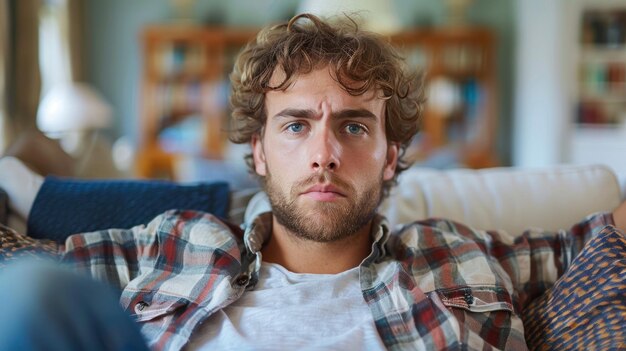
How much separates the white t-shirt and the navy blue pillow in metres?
0.34

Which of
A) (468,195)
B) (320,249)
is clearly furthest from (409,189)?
(320,249)

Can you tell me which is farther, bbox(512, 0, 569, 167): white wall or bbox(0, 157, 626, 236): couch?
bbox(512, 0, 569, 167): white wall

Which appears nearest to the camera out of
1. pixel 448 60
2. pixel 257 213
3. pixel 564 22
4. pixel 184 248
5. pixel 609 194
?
pixel 184 248

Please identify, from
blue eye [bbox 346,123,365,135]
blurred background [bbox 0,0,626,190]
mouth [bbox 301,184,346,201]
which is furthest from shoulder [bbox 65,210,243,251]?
blurred background [bbox 0,0,626,190]

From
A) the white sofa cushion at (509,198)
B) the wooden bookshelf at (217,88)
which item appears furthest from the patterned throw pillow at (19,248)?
the wooden bookshelf at (217,88)

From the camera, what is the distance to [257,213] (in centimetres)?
179

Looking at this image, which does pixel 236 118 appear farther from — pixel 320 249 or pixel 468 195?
pixel 468 195

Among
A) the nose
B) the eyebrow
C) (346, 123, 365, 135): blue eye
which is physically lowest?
the nose

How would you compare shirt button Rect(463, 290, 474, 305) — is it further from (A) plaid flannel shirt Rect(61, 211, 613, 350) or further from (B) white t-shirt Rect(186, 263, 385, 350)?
(B) white t-shirt Rect(186, 263, 385, 350)

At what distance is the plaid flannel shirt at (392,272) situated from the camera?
4.88ft

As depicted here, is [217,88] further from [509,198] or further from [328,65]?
[328,65]

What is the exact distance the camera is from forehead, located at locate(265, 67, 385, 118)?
5.24 ft

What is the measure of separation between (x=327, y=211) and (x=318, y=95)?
0.83 feet

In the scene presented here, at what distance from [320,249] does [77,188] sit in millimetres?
637
